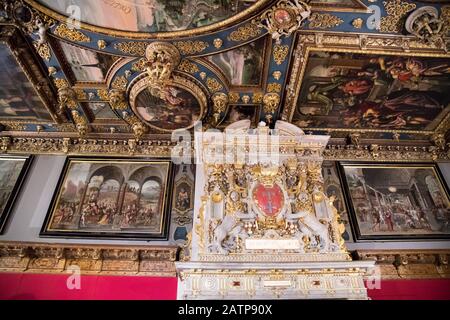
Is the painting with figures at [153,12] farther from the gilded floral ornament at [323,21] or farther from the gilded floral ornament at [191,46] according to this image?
the gilded floral ornament at [323,21]

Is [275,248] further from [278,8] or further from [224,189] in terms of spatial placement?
[278,8]

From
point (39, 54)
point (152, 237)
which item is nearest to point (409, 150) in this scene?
point (152, 237)

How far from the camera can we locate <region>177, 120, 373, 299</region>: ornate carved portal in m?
6.08

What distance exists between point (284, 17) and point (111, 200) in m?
5.85

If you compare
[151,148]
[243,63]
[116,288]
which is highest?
[243,63]

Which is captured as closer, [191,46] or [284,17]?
[284,17]

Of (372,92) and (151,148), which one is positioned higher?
(372,92)

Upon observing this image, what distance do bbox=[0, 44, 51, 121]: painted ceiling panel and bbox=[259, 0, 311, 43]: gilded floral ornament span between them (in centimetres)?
549

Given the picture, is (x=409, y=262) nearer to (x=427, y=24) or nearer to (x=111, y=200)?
(x=427, y=24)

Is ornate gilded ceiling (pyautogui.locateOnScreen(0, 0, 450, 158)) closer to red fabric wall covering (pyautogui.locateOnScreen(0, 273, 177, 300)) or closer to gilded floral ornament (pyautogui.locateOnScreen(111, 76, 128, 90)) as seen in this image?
gilded floral ornament (pyautogui.locateOnScreen(111, 76, 128, 90))

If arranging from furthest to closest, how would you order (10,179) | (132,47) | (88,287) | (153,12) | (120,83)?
(10,179)
(120,83)
(132,47)
(88,287)
(153,12)

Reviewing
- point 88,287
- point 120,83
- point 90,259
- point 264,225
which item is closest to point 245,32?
point 120,83

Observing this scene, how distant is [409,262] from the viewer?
303 inches

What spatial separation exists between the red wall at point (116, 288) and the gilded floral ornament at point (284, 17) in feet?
18.6
